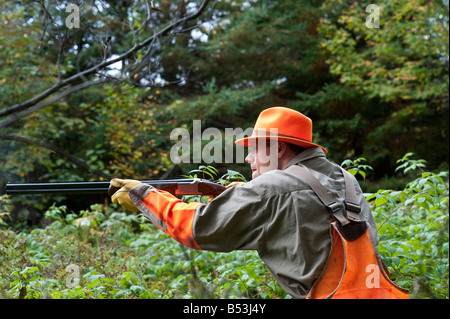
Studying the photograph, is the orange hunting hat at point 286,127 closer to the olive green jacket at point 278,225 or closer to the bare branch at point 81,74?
the olive green jacket at point 278,225

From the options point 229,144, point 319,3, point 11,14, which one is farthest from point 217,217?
point 319,3

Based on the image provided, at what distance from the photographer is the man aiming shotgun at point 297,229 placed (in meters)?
2.24

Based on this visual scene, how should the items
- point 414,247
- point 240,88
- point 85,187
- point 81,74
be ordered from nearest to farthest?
point 85,187 < point 414,247 < point 81,74 < point 240,88

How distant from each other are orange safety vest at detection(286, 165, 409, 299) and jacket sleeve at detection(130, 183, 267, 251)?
0.93 ft

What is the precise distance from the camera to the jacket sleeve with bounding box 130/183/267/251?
2.28 meters

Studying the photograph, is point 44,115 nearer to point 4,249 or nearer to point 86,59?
point 86,59

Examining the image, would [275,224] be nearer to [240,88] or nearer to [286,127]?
[286,127]

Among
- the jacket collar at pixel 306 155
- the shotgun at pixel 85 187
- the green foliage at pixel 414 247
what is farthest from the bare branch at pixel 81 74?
the jacket collar at pixel 306 155

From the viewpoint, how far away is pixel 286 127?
257 cm

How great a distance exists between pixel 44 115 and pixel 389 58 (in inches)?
332

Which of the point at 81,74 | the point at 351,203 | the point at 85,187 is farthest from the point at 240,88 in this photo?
the point at 351,203

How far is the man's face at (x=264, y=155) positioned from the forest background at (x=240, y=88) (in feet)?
23.2

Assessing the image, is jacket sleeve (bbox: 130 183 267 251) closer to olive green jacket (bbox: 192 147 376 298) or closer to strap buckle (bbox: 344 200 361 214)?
olive green jacket (bbox: 192 147 376 298)

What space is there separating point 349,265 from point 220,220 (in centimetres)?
60
